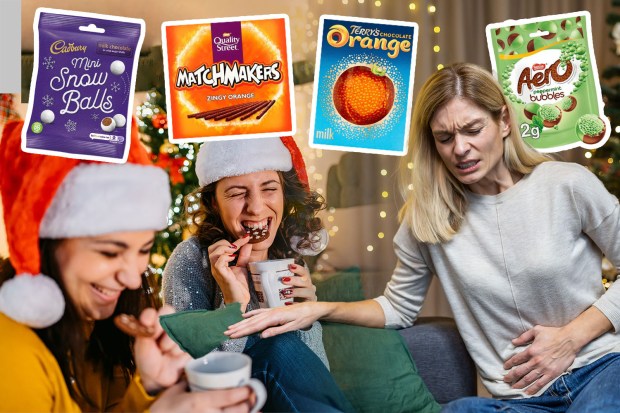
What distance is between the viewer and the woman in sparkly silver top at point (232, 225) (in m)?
1.75

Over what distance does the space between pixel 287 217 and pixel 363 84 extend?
46cm

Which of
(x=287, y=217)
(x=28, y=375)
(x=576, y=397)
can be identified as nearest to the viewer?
(x=28, y=375)

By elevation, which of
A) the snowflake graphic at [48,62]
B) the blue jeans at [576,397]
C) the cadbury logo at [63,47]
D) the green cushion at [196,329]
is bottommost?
the blue jeans at [576,397]

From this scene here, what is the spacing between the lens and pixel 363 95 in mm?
1917

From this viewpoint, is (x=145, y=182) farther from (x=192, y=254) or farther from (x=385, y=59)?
(x=385, y=59)

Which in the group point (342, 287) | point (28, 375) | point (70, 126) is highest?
point (70, 126)

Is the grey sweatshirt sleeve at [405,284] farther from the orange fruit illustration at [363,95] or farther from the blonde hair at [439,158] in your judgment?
the orange fruit illustration at [363,95]

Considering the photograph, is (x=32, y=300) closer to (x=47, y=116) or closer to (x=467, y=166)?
(x=47, y=116)

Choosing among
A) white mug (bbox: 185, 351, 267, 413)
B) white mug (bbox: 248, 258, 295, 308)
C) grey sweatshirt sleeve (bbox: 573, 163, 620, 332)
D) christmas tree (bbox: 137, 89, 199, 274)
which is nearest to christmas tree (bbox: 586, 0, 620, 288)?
grey sweatshirt sleeve (bbox: 573, 163, 620, 332)

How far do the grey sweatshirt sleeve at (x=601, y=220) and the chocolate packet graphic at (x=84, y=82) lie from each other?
1221 millimetres

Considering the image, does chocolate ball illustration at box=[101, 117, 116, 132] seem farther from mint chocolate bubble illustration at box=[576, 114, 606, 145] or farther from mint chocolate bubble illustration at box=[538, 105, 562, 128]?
mint chocolate bubble illustration at box=[576, 114, 606, 145]

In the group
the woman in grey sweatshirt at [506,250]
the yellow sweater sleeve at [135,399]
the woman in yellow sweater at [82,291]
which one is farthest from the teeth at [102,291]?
the woman in grey sweatshirt at [506,250]

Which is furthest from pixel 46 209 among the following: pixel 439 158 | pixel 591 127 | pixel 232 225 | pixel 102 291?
pixel 591 127

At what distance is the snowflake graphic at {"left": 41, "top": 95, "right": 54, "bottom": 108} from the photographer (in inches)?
67.5
